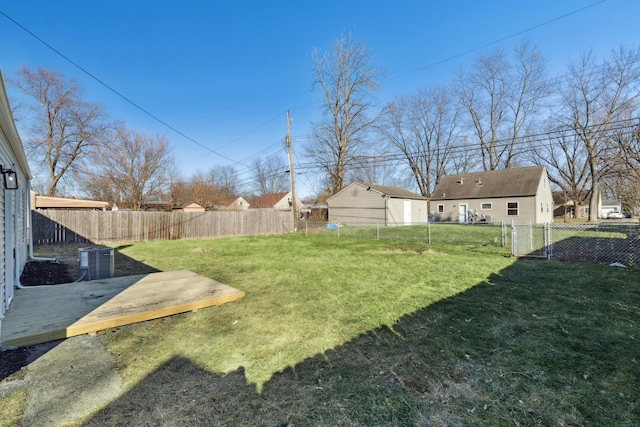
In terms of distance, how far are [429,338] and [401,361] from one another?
0.66 metres

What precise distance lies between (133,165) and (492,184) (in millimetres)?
30151

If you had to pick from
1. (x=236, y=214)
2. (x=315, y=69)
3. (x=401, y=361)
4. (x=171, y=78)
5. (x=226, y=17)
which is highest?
(x=315, y=69)

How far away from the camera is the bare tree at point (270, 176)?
149ft

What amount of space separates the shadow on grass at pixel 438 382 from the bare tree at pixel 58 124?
27.7 m

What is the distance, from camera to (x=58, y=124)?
2208 cm

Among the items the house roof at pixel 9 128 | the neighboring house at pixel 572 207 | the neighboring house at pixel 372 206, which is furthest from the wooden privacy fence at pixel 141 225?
the neighboring house at pixel 572 207

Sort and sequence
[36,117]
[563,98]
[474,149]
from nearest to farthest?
[36,117] → [563,98] → [474,149]

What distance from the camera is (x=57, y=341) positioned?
3229 mm

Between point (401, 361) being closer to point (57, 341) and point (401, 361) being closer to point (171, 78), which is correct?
point (57, 341)

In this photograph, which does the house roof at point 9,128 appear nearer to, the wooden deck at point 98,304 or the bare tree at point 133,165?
the wooden deck at point 98,304

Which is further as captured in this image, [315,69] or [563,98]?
[315,69]

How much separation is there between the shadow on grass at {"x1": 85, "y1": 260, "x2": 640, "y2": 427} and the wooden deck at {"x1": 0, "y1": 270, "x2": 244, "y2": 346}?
1.37m

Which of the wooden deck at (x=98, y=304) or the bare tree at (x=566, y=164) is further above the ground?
the bare tree at (x=566, y=164)

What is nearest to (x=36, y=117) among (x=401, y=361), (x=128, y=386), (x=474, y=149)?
(x=128, y=386)
